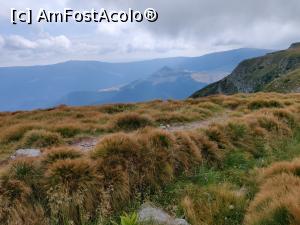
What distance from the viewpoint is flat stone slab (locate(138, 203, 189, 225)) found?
6406 millimetres

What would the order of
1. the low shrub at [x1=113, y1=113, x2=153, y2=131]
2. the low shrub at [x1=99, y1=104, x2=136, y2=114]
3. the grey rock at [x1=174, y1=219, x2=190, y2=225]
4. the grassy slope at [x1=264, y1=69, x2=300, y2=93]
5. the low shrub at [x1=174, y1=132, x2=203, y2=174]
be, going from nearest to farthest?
the grey rock at [x1=174, y1=219, x2=190, y2=225]
the low shrub at [x1=174, y1=132, x2=203, y2=174]
the low shrub at [x1=113, y1=113, x2=153, y2=131]
the low shrub at [x1=99, y1=104, x2=136, y2=114]
the grassy slope at [x1=264, y1=69, x2=300, y2=93]

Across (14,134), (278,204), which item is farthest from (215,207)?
(14,134)

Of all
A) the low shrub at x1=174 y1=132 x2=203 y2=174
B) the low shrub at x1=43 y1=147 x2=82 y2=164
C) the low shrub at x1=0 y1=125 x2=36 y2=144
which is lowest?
the low shrub at x1=0 y1=125 x2=36 y2=144

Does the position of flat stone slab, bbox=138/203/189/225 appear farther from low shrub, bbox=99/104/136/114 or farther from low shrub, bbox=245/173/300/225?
low shrub, bbox=99/104/136/114

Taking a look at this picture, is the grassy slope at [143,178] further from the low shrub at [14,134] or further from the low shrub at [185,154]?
the low shrub at [14,134]

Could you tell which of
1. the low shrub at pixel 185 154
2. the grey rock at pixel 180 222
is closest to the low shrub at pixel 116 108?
the low shrub at pixel 185 154

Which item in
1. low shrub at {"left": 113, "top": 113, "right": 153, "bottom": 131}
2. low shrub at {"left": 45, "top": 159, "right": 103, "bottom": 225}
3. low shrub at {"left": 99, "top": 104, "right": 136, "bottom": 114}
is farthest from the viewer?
low shrub at {"left": 99, "top": 104, "right": 136, "bottom": 114}

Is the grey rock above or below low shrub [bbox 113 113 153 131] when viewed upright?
below

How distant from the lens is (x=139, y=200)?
26.1 feet

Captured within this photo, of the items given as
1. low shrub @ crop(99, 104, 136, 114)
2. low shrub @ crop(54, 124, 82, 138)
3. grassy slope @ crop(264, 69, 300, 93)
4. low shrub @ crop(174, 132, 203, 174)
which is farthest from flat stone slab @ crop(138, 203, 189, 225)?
grassy slope @ crop(264, 69, 300, 93)

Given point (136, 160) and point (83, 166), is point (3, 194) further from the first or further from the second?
point (136, 160)

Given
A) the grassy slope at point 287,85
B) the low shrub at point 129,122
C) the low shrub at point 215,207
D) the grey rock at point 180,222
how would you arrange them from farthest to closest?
the grassy slope at point 287,85
the low shrub at point 129,122
the low shrub at point 215,207
the grey rock at point 180,222

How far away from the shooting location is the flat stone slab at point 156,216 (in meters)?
6.41

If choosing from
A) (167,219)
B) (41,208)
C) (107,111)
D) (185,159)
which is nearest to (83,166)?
(41,208)
